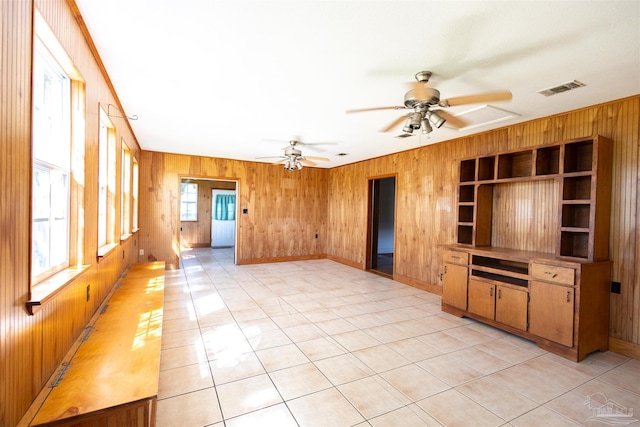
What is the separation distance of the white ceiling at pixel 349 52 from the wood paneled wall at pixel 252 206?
3.09 m

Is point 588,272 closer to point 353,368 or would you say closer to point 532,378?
point 532,378

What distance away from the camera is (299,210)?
7.97 meters

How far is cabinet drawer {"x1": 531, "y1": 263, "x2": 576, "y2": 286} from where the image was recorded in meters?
2.86

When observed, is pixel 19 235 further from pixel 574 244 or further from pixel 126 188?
pixel 574 244

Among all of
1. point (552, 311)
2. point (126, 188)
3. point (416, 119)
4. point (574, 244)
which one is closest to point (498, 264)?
point (574, 244)

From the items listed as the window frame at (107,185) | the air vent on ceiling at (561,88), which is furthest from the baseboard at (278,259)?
the air vent on ceiling at (561,88)

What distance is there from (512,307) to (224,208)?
884cm

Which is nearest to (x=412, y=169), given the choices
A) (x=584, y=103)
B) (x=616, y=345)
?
(x=584, y=103)

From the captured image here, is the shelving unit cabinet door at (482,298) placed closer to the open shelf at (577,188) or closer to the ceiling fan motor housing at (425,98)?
the open shelf at (577,188)

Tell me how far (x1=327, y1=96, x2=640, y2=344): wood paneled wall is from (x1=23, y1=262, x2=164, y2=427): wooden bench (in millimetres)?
4320

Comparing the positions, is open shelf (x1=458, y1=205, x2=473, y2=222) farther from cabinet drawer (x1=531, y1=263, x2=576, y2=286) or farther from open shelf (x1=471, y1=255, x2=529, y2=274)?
cabinet drawer (x1=531, y1=263, x2=576, y2=286)

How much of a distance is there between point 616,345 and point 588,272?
37.4 inches

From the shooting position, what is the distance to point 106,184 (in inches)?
120

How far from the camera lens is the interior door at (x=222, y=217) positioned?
Answer: 998 cm
